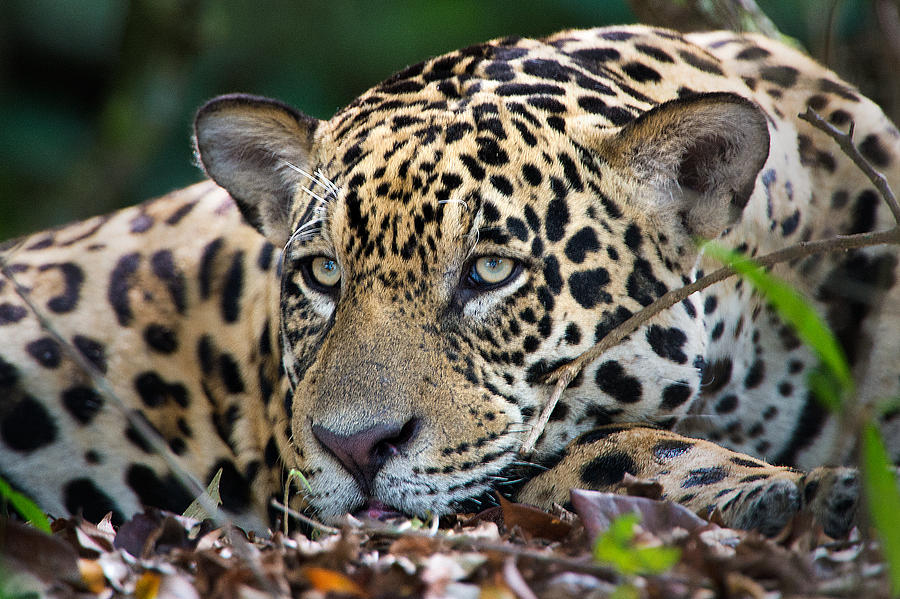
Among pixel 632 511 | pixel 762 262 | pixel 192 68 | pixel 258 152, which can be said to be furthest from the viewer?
pixel 192 68

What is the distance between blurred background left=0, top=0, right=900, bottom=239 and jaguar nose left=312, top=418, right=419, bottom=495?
6.74 metres

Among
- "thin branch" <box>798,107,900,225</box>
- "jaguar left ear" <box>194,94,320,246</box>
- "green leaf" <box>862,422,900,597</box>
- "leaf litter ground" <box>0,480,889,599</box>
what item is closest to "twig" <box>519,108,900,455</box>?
"thin branch" <box>798,107,900,225</box>

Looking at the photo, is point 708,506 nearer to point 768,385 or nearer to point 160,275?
point 768,385

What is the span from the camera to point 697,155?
413cm

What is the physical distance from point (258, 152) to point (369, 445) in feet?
6.05

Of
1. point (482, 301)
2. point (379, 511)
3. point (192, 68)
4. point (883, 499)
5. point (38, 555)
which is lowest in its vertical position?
point (379, 511)

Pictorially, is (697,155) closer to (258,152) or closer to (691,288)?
(691,288)

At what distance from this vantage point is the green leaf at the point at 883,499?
2205mm

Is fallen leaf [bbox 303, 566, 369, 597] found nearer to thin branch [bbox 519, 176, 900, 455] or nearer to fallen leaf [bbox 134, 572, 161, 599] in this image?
fallen leaf [bbox 134, 572, 161, 599]

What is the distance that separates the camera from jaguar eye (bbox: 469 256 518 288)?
3.90 meters

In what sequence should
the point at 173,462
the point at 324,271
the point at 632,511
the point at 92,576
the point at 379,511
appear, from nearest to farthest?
the point at 173,462 < the point at 92,576 < the point at 632,511 < the point at 379,511 < the point at 324,271

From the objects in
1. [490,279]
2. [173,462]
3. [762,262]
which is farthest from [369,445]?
[762,262]

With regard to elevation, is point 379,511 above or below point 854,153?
below

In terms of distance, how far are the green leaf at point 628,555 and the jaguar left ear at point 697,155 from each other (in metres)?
2.02
